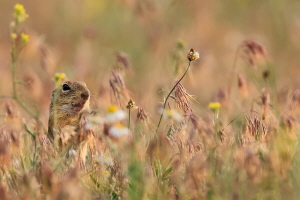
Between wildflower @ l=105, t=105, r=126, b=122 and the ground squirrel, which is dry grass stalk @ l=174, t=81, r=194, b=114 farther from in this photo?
the ground squirrel

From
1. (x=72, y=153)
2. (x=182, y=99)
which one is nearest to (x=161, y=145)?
(x=182, y=99)

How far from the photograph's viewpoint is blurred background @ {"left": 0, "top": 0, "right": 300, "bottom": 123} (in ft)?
27.7

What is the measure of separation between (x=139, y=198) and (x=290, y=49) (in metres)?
7.33

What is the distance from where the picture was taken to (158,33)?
746 cm

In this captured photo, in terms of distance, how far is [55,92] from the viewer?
4.58 m

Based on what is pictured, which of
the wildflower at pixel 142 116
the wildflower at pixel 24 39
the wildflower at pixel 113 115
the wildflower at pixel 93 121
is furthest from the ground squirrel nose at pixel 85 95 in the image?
the wildflower at pixel 113 115

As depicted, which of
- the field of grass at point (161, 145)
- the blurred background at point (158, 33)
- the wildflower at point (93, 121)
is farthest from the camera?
the blurred background at point (158, 33)

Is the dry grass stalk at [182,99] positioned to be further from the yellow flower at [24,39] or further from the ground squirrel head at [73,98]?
the ground squirrel head at [73,98]

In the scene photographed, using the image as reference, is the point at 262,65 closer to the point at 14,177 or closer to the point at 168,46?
the point at 14,177

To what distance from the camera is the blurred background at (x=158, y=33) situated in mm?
8438

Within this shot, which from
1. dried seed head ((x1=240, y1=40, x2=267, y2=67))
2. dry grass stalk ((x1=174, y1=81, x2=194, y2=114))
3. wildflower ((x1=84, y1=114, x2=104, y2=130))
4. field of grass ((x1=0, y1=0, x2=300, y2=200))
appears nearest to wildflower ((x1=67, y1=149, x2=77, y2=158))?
field of grass ((x1=0, y1=0, x2=300, y2=200))

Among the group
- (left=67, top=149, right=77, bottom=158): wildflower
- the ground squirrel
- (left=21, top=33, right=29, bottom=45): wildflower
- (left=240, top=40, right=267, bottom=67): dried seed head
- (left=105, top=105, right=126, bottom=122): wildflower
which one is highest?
(left=21, top=33, right=29, bottom=45): wildflower

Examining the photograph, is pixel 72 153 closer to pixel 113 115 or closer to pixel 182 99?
pixel 182 99

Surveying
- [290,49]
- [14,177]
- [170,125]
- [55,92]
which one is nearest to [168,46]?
[290,49]
